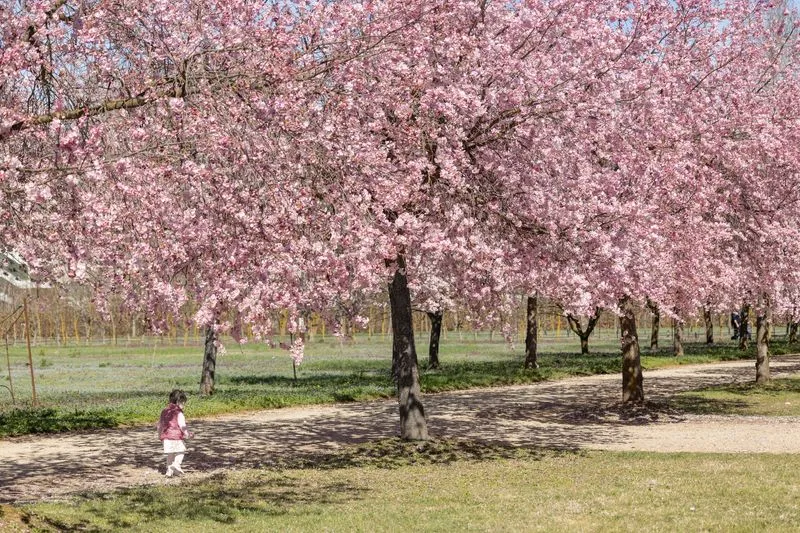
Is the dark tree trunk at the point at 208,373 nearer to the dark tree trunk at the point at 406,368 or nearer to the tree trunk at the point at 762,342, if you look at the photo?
the dark tree trunk at the point at 406,368

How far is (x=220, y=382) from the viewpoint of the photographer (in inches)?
1537

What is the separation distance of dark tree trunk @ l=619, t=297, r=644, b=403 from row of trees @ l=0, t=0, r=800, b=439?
89 millimetres

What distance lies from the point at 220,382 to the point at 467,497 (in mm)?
25924

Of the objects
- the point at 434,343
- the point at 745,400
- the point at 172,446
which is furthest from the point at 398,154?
the point at 434,343

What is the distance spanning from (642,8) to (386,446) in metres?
11.8

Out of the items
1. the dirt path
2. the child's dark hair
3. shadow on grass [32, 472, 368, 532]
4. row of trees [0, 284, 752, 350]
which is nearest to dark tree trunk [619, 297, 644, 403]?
the dirt path

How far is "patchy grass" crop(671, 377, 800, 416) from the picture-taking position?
1094 inches

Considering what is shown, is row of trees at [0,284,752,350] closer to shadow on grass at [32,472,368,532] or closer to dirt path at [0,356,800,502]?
dirt path at [0,356,800,502]

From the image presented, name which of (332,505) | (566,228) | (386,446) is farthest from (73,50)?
(386,446)

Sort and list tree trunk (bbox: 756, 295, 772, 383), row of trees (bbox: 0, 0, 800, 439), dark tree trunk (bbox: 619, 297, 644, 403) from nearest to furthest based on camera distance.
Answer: row of trees (bbox: 0, 0, 800, 439)
dark tree trunk (bbox: 619, 297, 644, 403)
tree trunk (bbox: 756, 295, 772, 383)

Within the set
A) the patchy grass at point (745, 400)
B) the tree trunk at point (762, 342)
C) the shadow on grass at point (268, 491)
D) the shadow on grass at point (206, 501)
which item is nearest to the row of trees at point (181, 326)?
the tree trunk at point (762, 342)

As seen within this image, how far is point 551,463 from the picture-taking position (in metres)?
18.2

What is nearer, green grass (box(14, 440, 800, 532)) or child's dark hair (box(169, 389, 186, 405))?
green grass (box(14, 440, 800, 532))

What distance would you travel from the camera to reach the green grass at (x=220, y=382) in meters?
26.0
